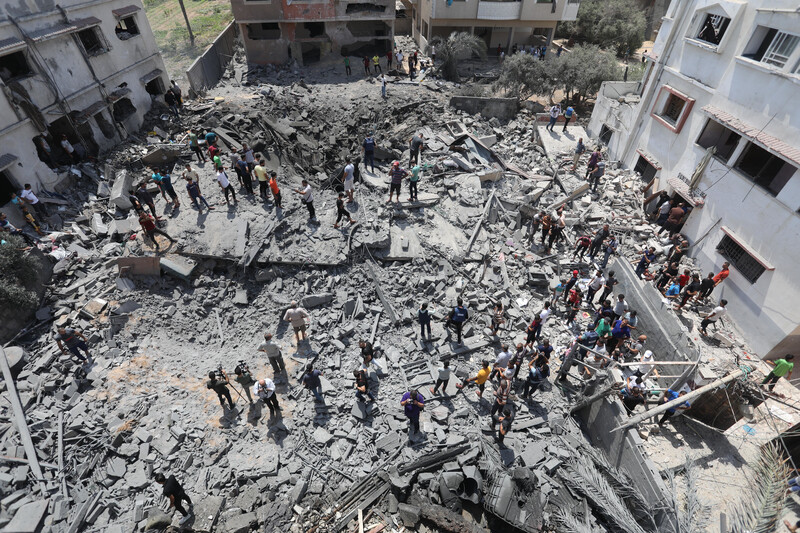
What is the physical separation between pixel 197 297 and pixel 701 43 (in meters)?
21.0

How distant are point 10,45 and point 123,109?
6364 mm

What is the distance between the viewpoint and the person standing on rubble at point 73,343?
33.0 ft

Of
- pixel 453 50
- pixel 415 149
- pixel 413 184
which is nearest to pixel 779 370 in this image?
pixel 413 184

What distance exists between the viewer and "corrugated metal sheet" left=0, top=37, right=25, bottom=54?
45.2 ft

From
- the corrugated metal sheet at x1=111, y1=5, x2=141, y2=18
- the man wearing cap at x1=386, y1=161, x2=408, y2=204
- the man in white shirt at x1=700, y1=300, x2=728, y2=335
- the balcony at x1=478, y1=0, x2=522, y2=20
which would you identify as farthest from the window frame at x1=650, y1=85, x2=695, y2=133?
the corrugated metal sheet at x1=111, y1=5, x2=141, y2=18

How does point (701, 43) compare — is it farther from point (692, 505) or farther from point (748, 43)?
point (692, 505)

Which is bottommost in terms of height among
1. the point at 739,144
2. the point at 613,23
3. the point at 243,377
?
the point at 243,377

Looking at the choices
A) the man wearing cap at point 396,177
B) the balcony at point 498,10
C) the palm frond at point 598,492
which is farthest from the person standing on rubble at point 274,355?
the balcony at point 498,10

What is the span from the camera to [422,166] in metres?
18.1

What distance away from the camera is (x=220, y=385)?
9.45 m

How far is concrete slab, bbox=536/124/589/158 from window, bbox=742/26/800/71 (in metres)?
8.42

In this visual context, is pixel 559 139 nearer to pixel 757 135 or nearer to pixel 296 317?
pixel 757 135

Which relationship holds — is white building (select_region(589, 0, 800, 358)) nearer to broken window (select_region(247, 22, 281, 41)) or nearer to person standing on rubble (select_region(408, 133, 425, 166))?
person standing on rubble (select_region(408, 133, 425, 166))

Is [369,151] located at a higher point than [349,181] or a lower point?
higher
